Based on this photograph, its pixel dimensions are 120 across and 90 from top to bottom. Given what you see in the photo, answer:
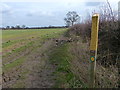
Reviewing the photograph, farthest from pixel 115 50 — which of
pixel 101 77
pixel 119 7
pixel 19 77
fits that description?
pixel 19 77

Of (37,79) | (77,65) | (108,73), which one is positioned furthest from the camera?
(37,79)

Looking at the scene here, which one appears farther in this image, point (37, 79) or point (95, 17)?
point (37, 79)

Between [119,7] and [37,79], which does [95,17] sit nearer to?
A: [119,7]

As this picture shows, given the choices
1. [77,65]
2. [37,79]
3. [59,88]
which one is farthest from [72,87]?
[37,79]

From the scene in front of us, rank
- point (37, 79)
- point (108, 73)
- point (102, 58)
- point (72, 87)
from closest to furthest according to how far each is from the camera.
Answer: point (108, 73) < point (72, 87) < point (102, 58) < point (37, 79)

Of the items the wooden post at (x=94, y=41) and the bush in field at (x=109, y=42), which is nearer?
the wooden post at (x=94, y=41)

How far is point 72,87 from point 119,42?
2388mm

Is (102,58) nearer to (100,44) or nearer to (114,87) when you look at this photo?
(100,44)

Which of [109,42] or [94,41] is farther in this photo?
[109,42]

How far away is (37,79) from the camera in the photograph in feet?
18.6

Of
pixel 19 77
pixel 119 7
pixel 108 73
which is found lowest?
pixel 19 77

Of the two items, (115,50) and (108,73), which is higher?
(115,50)

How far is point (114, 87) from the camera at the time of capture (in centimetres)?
353

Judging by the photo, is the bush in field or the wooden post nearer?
the wooden post
